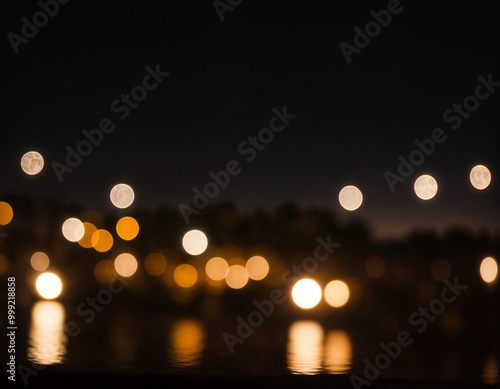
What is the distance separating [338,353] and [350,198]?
606 cm

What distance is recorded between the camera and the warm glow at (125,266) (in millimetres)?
27609

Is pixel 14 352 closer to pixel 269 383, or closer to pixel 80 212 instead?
pixel 269 383

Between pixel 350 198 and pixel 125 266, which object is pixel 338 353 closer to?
pixel 350 198

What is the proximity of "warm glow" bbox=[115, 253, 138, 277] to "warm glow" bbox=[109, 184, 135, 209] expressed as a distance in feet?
29.4

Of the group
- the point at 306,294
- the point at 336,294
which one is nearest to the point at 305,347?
the point at 306,294

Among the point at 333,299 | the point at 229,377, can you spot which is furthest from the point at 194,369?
the point at 333,299

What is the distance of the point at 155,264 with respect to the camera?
29.7 metres

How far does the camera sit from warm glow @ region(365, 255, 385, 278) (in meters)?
22.0

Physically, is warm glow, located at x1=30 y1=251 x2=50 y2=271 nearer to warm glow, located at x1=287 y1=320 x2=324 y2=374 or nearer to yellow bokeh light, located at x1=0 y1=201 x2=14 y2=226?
yellow bokeh light, located at x1=0 y1=201 x2=14 y2=226

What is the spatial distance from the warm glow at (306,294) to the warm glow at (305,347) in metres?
1.58

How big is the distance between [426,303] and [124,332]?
10354 millimetres

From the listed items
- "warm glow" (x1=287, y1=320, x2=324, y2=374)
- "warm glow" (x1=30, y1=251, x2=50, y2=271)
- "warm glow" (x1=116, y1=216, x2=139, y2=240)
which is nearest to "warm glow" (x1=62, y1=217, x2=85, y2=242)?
"warm glow" (x1=30, y1=251, x2=50, y2=271)

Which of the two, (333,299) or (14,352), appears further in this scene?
(333,299)

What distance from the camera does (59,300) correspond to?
68.1 ft
